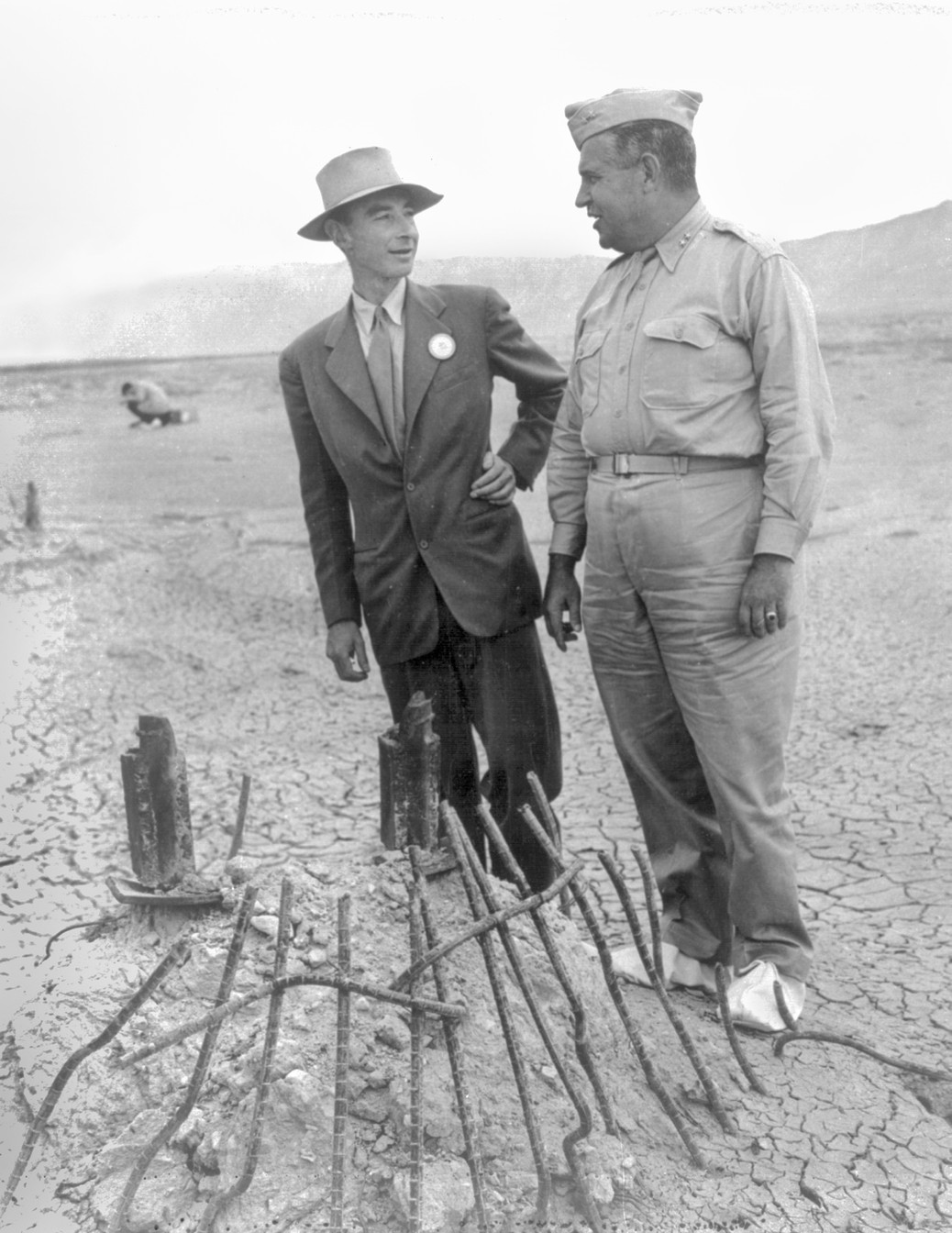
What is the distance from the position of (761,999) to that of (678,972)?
0.32 m

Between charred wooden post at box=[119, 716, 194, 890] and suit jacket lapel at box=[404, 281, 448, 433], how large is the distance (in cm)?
106

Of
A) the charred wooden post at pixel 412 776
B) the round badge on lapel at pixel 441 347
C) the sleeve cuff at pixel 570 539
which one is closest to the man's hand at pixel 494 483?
the sleeve cuff at pixel 570 539

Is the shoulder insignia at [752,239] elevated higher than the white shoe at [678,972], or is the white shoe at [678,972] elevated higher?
the shoulder insignia at [752,239]

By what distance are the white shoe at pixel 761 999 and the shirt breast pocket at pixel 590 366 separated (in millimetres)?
1438

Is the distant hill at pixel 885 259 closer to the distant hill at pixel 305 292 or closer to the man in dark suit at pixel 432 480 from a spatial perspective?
the distant hill at pixel 305 292

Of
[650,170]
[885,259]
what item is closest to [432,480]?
[650,170]

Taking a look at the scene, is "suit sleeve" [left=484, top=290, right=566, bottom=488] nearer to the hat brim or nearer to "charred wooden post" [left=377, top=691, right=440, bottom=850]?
the hat brim

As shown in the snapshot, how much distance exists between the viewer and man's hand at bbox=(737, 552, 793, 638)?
2.82 meters

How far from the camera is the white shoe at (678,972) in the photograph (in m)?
3.25

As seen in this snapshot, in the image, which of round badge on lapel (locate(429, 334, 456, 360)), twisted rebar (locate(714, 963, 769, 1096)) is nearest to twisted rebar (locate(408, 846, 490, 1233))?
twisted rebar (locate(714, 963, 769, 1096))

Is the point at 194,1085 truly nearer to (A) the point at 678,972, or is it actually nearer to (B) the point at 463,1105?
(B) the point at 463,1105

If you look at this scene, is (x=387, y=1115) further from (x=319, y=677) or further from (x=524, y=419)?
(x=319, y=677)

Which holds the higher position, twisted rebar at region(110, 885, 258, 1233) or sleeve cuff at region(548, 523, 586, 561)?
sleeve cuff at region(548, 523, 586, 561)

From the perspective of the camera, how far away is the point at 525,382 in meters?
3.39
